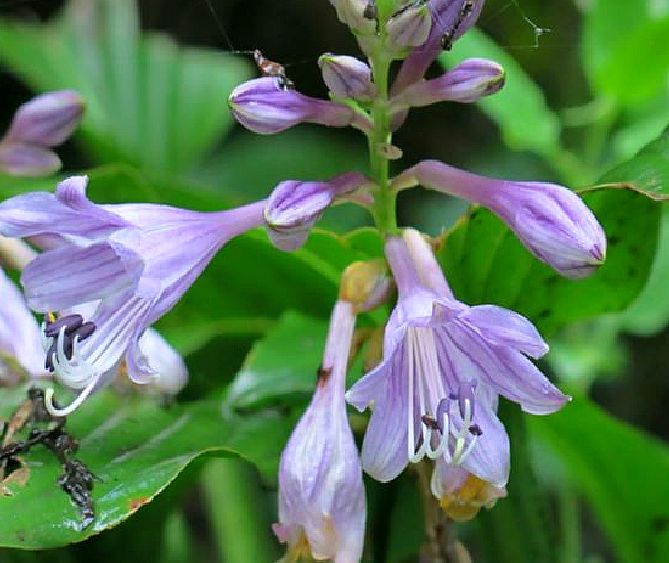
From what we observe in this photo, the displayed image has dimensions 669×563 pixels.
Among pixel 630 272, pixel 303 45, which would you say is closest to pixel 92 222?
pixel 630 272

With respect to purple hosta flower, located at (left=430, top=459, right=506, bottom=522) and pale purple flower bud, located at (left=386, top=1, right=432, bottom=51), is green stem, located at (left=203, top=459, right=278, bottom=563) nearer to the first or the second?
purple hosta flower, located at (left=430, top=459, right=506, bottom=522)

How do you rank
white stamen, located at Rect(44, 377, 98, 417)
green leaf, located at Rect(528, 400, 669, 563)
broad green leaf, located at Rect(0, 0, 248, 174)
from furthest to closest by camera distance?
broad green leaf, located at Rect(0, 0, 248, 174) → green leaf, located at Rect(528, 400, 669, 563) → white stamen, located at Rect(44, 377, 98, 417)

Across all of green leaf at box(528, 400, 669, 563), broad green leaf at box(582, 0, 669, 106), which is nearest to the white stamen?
green leaf at box(528, 400, 669, 563)

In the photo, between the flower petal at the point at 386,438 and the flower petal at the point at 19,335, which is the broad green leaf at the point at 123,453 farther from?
the flower petal at the point at 386,438

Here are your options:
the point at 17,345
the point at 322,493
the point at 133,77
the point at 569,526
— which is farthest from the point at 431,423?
the point at 133,77

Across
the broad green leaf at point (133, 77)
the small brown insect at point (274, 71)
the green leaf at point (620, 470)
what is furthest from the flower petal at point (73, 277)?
the broad green leaf at point (133, 77)

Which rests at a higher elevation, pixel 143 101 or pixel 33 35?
pixel 33 35

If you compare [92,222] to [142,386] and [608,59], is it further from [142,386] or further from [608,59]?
[608,59]
